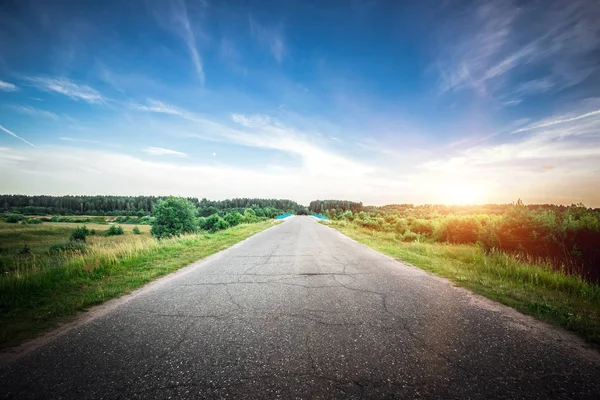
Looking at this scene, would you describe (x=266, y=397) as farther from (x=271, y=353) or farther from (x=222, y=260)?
(x=222, y=260)

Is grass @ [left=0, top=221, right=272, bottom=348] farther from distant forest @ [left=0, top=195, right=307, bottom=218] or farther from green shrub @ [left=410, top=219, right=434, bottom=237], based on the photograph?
distant forest @ [left=0, top=195, right=307, bottom=218]

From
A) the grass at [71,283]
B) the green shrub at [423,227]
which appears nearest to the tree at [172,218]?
the grass at [71,283]

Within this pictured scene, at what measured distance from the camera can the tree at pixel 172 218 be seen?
22984mm

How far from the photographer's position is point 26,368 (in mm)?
2959

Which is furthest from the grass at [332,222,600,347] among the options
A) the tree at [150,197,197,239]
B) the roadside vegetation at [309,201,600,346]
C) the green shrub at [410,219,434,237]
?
the tree at [150,197,197,239]

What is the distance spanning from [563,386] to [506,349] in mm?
736

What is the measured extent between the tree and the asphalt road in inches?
778

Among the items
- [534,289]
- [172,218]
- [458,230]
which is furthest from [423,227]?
[172,218]

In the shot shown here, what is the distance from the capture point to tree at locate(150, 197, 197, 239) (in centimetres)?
2298

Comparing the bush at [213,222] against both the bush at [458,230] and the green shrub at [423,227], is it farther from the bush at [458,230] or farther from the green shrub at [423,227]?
the bush at [458,230]

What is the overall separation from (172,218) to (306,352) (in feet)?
78.6

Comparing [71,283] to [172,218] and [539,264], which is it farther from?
[172,218]

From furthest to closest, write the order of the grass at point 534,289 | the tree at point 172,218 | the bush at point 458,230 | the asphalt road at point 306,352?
1. the tree at point 172,218
2. the bush at point 458,230
3. the grass at point 534,289
4. the asphalt road at point 306,352

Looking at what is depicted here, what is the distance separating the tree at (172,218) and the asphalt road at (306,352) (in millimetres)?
19767
